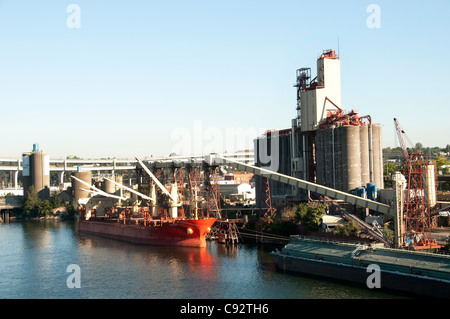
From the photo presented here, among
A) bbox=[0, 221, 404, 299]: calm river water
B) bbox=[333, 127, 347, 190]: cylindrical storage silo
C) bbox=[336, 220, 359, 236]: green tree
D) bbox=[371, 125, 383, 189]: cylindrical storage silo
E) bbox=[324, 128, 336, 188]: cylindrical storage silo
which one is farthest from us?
bbox=[324, 128, 336, 188]: cylindrical storage silo

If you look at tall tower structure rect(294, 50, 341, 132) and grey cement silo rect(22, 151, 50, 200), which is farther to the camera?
grey cement silo rect(22, 151, 50, 200)

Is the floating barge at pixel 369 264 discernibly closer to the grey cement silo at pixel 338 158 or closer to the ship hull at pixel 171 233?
the ship hull at pixel 171 233

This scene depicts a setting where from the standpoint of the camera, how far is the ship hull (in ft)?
204

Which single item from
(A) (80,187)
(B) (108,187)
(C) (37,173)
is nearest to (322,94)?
(B) (108,187)

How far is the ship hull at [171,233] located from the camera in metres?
62.2

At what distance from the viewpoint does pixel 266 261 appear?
166 ft

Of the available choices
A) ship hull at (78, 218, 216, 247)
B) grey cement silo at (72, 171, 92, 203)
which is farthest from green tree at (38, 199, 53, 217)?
ship hull at (78, 218, 216, 247)

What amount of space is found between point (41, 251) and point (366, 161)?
4465 centimetres

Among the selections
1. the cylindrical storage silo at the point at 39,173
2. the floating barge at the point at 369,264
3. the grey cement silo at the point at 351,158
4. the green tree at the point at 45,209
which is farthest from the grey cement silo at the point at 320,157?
the cylindrical storage silo at the point at 39,173

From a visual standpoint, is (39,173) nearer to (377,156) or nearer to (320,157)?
(320,157)

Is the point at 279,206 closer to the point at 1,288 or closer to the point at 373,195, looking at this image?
the point at 373,195

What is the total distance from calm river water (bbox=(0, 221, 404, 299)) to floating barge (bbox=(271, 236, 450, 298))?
121 cm

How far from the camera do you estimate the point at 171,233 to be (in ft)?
212

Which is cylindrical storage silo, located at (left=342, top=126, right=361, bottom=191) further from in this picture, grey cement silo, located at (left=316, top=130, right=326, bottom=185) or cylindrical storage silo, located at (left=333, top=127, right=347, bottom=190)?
grey cement silo, located at (left=316, top=130, right=326, bottom=185)
